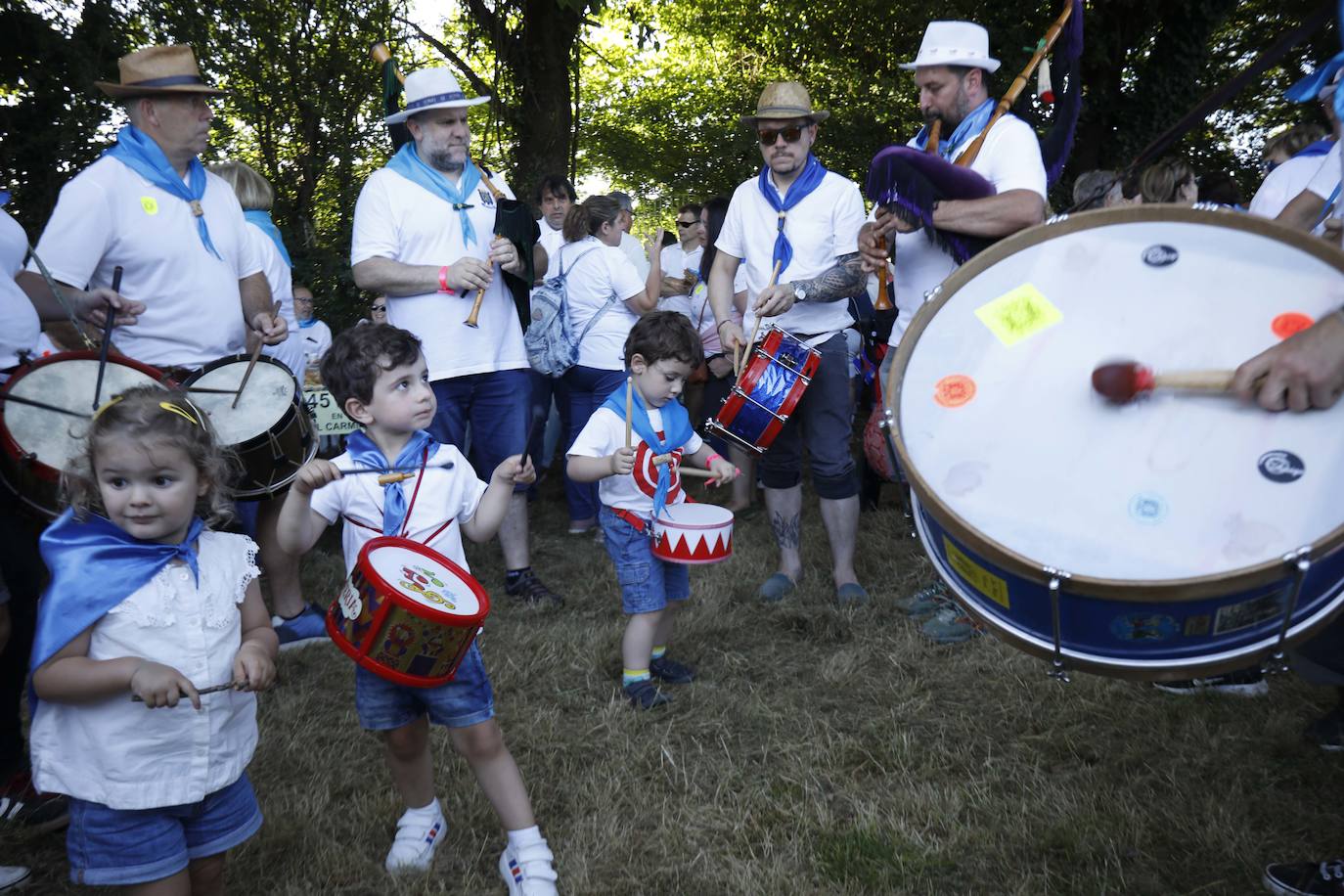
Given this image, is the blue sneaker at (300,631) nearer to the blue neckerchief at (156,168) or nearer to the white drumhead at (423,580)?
the blue neckerchief at (156,168)

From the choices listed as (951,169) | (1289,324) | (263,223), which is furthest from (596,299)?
(1289,324)

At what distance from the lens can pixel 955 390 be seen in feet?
6.93

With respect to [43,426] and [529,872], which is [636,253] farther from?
[529,872]

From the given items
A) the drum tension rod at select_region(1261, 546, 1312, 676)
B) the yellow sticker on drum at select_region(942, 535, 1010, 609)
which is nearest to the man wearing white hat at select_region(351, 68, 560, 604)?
the yellow sticker on drum at select_region(942, 535, 1010, 609)

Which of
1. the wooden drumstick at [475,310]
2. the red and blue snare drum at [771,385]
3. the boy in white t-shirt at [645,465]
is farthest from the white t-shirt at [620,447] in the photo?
the wooden drumstick at [475,310]

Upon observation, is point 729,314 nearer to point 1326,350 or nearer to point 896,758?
point 896,758

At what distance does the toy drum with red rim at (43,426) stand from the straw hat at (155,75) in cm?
125

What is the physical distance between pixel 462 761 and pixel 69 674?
1491 millimetres

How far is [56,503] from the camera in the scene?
9.55 feet

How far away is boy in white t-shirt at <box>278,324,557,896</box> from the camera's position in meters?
2.61

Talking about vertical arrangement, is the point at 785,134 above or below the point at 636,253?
above

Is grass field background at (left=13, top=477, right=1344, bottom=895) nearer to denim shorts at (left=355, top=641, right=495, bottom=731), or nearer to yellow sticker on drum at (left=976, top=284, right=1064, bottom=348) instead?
denim shorts at (left=355, top=641, right=495, bottom=731)

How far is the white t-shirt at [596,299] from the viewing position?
5652 millimetres

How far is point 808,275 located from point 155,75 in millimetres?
2741
